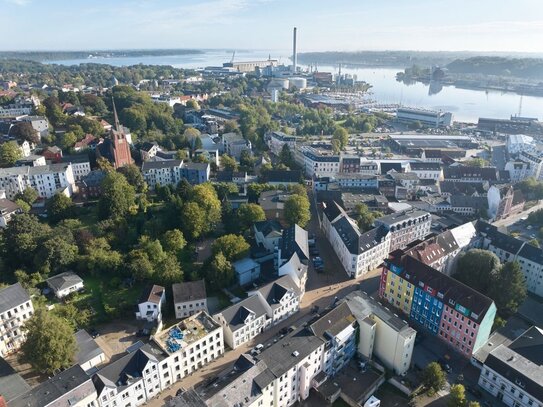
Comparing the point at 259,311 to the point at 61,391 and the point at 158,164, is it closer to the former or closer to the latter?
the point at 61,391

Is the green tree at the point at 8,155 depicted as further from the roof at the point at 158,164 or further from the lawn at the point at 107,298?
the lawn at the point at 107,298

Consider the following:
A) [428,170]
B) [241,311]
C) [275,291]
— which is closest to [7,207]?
[241,311]

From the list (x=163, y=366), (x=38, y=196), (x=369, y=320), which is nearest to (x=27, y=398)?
(x=163, y=366)

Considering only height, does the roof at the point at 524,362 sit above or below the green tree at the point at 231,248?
below

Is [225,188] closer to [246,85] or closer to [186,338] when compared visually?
[186,338]

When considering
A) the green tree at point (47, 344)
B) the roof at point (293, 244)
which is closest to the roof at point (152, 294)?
the green tree at point (47, 344)

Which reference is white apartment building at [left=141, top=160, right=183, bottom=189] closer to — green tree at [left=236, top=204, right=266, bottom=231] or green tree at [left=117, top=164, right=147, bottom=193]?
green tree at [left=117, top=164, right=147, bottom=193]
